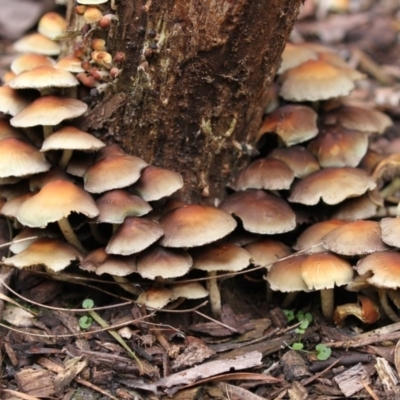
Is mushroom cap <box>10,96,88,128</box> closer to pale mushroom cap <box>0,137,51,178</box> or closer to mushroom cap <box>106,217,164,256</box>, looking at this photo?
pale mushroom cap <box>0,137,51,178</box>

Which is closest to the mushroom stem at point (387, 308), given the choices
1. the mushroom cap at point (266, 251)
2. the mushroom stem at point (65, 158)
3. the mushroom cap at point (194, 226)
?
the mushroom cap at point (266, 251)

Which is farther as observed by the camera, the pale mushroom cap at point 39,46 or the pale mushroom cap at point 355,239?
the pale mushroom cap at point 39,46

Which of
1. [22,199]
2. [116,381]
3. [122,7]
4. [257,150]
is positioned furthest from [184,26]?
[116,381]

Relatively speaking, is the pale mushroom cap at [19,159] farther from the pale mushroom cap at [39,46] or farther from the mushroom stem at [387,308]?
the mushroom stem at [387,308]

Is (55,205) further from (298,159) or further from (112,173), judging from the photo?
(298,159)

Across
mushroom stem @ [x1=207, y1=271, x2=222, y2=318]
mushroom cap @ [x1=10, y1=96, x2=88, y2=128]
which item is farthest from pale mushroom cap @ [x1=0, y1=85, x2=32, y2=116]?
mushroom stem @ [x1=207, y1=271, x2=222, y2=318]
